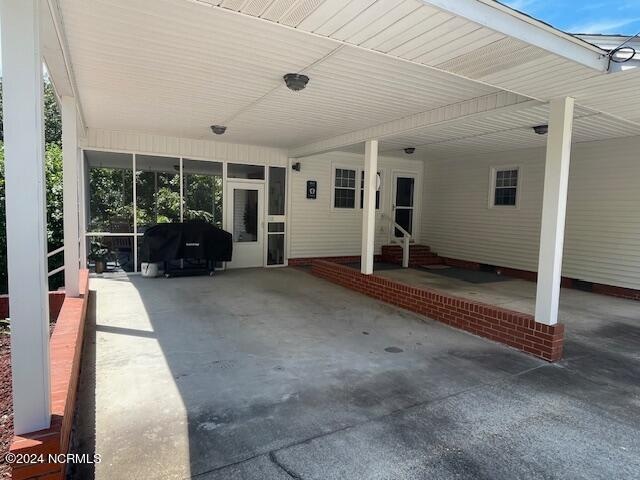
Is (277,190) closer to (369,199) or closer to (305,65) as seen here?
(369,199)

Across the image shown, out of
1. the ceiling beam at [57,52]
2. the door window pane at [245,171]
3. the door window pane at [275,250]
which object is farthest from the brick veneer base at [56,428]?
the door window pane at [275,250]

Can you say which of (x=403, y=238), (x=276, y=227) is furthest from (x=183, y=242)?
(x=403, y=238)

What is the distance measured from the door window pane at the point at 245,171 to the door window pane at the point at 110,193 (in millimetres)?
2033

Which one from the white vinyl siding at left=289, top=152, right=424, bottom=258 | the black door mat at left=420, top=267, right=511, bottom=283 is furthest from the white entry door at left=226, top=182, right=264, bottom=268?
the black door mat at left=420, top=267, right=511, bottom=283

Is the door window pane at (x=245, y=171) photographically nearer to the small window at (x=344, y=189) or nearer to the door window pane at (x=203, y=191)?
the door window pane at (x=203, y=191)

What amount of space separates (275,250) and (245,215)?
1.12 metres

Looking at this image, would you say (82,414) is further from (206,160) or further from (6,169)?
(206,160)

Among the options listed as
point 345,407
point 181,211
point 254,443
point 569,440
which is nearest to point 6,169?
point 254,443

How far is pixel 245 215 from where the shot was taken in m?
9.20

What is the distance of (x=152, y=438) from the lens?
2484 mm

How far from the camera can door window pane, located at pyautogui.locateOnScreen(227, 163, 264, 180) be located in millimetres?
8922

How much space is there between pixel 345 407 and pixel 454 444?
796mm

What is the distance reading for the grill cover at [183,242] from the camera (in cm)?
761

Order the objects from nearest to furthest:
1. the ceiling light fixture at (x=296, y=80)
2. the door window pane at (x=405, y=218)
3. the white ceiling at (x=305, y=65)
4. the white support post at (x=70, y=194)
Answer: the white ceiling at (x=305, y=65)
the ceiling light fixture at (x=296, y=80)
the white support post at (x=70, y=194)
the door window pane at (x=405, y=218)
